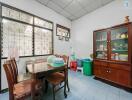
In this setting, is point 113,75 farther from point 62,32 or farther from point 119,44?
point 62,32

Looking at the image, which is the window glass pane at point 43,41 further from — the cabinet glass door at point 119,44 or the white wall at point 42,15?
the cabinet glass door at point 119,44

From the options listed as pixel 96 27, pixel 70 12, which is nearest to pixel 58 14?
pixel 70 12

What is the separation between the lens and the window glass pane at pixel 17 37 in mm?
2562

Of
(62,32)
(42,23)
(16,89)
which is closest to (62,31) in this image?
(62,32)

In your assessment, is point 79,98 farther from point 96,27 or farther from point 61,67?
point 96,27

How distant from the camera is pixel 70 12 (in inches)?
175

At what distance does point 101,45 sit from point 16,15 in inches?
127

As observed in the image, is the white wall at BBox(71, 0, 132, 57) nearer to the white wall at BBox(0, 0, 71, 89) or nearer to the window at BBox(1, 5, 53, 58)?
the white wall at BBox(0, 0, 71, 89)

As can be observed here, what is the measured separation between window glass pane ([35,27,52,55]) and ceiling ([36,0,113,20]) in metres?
1.12

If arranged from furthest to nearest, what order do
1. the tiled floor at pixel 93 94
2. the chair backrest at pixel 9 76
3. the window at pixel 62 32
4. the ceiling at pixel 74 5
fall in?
the window at pixel 62 32, the ceiling at pixel 74 5, the tiled floor at pixel 93 94, the chair backrest at pixel 9 76

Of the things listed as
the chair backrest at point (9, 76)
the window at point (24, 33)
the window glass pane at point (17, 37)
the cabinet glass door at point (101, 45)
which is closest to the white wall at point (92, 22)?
the cabinet glass door at point (101, 45)

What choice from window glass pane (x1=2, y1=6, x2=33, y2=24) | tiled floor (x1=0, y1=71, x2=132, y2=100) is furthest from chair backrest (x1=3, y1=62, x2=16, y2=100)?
window glass pane (x1=2, y1=6, x2=33, y2=24)

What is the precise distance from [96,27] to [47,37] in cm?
231

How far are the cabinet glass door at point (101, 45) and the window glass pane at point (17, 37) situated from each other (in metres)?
Answer: 2.64
